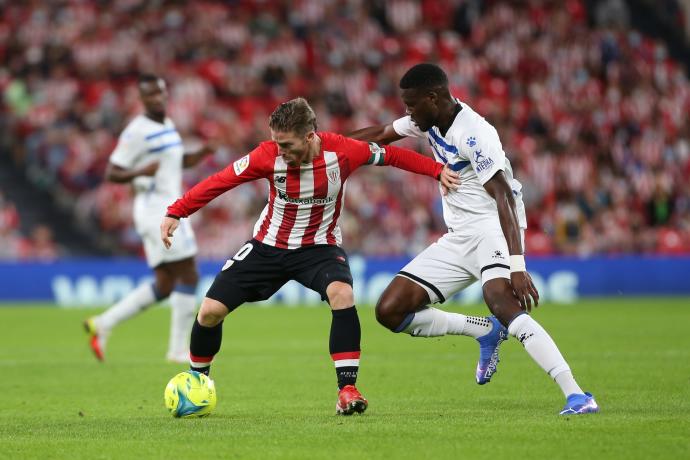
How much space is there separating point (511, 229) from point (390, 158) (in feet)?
3.59

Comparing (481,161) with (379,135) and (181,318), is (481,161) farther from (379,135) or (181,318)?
(181,318)

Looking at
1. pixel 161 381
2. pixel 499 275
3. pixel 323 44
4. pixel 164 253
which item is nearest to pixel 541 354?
pixel 499 275

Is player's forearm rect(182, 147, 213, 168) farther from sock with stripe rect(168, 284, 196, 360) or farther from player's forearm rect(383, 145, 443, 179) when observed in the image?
player's forearm rect(383, 145, 443, 179)

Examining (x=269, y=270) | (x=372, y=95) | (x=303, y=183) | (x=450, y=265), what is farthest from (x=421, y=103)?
(x=372, y=95)

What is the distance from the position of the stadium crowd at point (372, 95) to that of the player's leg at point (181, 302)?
30.6 feet

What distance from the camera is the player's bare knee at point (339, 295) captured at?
761 cm

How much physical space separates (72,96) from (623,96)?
11675 millimetres

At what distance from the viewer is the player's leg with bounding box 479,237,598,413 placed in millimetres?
7152

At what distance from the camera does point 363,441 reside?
20.7ft

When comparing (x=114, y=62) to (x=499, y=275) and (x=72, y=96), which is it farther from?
(x=499, y=275)

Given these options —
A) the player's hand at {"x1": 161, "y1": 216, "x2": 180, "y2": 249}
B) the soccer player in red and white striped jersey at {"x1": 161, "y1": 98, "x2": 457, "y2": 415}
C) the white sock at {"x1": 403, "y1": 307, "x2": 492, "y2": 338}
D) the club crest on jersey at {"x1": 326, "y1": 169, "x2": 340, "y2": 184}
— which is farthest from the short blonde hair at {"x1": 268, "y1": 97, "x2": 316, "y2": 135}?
the white sock at {"x1": 403, "y1": 307, "x2": 492, "y2": 338}

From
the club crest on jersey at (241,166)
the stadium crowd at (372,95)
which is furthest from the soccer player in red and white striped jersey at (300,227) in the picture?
the stadium crowd at (372,95)

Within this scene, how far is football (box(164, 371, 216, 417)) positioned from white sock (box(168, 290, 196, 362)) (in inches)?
171

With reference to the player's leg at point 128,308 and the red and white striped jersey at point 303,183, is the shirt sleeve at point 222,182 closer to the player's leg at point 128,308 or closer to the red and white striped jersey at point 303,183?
the red and white striped jersey at point 303,183
